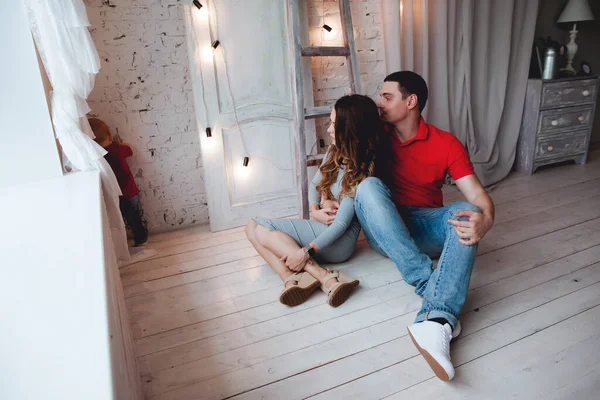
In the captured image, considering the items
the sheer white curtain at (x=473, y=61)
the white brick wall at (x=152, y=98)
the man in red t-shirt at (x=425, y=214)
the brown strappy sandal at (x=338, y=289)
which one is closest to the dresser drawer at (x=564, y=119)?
the sheer white curtain at (x=473, y=61)

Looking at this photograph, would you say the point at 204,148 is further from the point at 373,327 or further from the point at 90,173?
the point at 373,327

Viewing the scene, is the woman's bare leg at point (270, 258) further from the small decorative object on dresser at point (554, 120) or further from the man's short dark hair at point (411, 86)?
the small decorative object on dresser at point (554, 120)

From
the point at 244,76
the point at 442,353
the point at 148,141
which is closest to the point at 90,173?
the point at 148,141

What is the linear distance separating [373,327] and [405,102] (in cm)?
95

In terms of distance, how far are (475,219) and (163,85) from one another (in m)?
1.77

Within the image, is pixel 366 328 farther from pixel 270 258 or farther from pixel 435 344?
pixel 270 258

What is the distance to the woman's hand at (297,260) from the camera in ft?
5.80

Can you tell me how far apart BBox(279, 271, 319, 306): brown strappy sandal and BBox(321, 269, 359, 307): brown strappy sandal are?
0.18 feet

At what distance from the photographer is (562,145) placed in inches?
130

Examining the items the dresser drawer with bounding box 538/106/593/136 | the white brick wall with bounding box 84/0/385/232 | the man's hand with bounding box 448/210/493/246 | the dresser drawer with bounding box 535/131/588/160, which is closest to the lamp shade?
the dresser drawer with bounding box 538/106/593/136

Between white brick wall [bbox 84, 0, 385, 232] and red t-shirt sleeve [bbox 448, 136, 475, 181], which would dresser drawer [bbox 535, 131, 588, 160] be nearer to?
white brick wall [bbox 84, 0, 385, 232]

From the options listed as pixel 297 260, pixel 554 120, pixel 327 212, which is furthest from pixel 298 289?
pixel 554 120

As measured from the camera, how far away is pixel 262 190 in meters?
2.63

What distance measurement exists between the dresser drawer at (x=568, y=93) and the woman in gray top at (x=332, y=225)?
2102 mm
